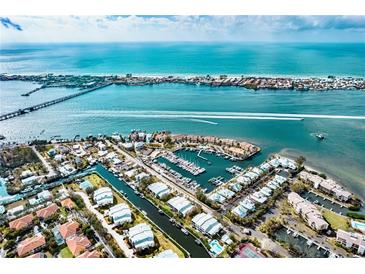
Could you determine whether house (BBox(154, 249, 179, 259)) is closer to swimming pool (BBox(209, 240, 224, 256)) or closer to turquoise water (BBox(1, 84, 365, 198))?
swimming pool (BBox(209, 240, 224, 256))

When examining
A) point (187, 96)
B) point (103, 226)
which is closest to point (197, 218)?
point (103, 226)

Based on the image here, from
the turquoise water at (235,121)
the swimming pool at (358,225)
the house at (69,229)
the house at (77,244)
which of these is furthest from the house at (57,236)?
the swimming pool at (358,225)

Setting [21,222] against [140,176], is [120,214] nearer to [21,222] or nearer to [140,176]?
[140,176]

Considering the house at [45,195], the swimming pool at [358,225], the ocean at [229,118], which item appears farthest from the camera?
the ocean at [229,118]

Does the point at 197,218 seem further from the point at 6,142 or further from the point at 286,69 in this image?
the point at 286,69

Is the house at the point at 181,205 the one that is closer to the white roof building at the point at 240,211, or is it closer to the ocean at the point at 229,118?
the white roof building at the point at 240,211

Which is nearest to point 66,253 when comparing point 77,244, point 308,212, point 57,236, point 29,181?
point 77,244
